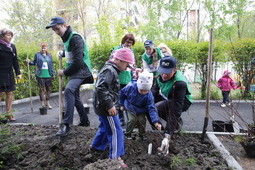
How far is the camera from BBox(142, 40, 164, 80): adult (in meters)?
4.78

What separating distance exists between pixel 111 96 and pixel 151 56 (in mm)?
2665

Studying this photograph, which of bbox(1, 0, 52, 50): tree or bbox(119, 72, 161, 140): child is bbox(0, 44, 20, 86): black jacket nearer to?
bbox(119, 72, 161, 140): child

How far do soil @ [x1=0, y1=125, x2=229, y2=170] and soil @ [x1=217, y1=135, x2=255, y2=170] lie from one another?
0.25m

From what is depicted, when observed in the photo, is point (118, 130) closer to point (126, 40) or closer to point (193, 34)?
point (126, 40)

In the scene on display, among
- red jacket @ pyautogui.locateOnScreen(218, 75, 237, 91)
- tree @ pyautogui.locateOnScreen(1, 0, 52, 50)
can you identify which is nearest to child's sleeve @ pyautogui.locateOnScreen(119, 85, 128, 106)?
red jacket @ pyautogui.locateOnScreen(218, 75, 237, 91)

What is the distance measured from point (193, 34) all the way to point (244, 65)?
18257 millimetres

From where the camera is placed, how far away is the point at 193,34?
24.7m

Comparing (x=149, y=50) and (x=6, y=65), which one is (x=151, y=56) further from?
(x=6, y=65)

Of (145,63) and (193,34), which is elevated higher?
(193,34)

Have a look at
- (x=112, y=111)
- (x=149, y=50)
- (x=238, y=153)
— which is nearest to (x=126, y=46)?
(x=149, y=50)

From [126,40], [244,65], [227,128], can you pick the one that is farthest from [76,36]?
[244,65]

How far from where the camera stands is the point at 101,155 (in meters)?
2.85

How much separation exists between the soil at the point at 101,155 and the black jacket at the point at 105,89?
26.0 inches

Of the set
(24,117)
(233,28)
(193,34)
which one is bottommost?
(24,117)
